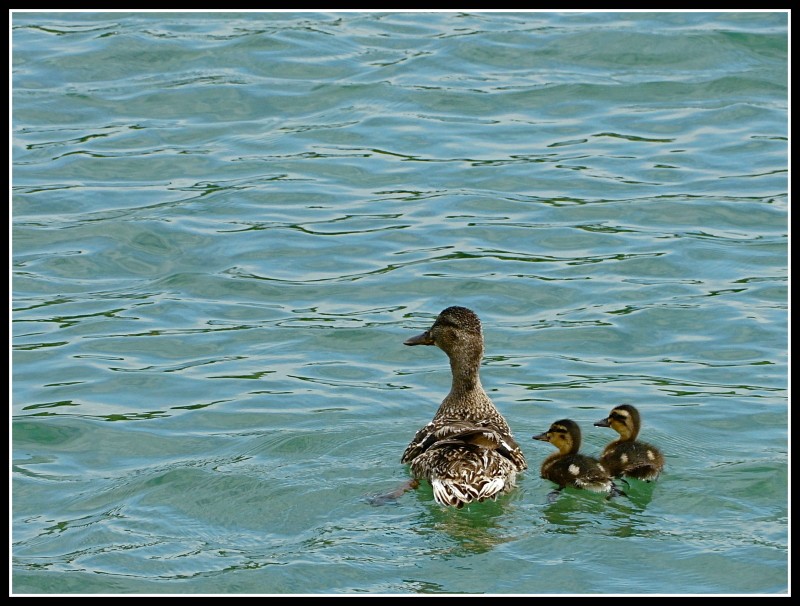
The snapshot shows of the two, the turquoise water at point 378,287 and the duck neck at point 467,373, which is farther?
the duck neck at point 467,373

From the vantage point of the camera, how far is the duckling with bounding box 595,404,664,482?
878 centimetres

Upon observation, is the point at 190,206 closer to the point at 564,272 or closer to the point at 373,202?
the point at 373,202

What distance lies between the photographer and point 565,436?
352 inches

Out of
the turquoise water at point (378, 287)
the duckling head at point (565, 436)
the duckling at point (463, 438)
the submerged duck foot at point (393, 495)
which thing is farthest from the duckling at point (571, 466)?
the submerged duck foot at point (393, 495)

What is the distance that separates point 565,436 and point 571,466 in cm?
35

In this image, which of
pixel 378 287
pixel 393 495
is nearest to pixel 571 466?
pixel 393 495

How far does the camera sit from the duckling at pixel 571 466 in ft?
28.1

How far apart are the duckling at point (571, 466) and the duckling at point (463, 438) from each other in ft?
Result: 0.74

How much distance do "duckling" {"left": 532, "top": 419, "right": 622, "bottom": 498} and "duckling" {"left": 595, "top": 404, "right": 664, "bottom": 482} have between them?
0.12 meters

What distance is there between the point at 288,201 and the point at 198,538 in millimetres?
6474

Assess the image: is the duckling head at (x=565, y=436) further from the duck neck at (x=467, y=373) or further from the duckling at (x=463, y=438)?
the duck neck at (x=467, y=373)

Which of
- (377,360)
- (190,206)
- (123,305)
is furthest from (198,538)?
(190,206)

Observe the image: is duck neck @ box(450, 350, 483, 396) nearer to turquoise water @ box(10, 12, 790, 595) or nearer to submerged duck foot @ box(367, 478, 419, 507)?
turquoise water @ box(10, 12, 790, 595)

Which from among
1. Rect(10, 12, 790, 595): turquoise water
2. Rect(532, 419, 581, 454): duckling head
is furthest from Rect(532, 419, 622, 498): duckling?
Rect(10, 12, 790, 595): turquoise water
